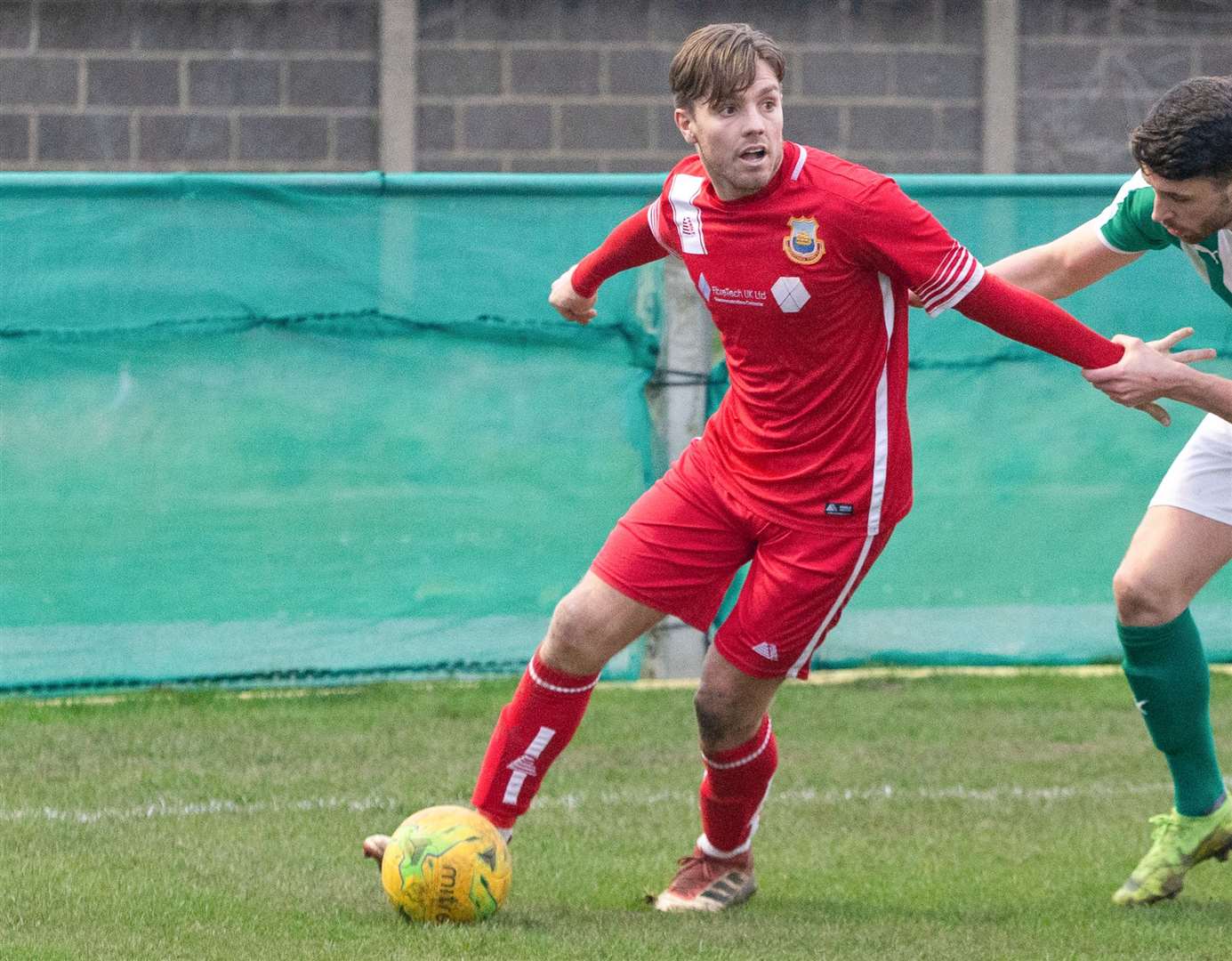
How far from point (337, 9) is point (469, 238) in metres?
3.72

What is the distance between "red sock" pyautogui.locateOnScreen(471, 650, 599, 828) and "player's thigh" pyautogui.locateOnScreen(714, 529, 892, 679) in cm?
37

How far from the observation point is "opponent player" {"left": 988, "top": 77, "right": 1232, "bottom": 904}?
4613 millimetres

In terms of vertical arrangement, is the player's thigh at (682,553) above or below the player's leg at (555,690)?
above

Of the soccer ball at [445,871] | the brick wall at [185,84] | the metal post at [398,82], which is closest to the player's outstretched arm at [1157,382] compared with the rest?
the soccer ball at [445,871]

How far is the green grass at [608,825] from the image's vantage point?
4.23m

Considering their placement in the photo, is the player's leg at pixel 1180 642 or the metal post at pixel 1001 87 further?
the metal post at pixel 1001 87

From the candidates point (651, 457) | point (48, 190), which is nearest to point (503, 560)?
point (651, 457)

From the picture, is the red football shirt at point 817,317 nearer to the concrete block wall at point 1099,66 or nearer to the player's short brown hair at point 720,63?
the player's short brown hair at point 720,63

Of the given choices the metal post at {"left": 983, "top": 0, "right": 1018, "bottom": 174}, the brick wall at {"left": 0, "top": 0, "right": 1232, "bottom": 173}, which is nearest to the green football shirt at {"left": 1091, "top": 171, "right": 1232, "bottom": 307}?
the brick wall at {"left": 0, "top": 0, "right": 1232, "bottom": 173}

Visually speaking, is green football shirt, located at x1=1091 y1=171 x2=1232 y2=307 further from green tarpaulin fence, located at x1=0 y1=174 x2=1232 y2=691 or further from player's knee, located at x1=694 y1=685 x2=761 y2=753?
green tarpaulin fence, located at x1=0 y1=174 x2=1232 y2=691

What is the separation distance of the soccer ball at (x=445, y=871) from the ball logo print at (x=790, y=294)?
1.34 m

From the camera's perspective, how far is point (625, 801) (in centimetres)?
591

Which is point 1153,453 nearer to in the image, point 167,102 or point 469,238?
point 469,238

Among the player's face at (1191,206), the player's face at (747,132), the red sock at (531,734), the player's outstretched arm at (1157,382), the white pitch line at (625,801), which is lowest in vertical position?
the white pitch line at (625,801)
